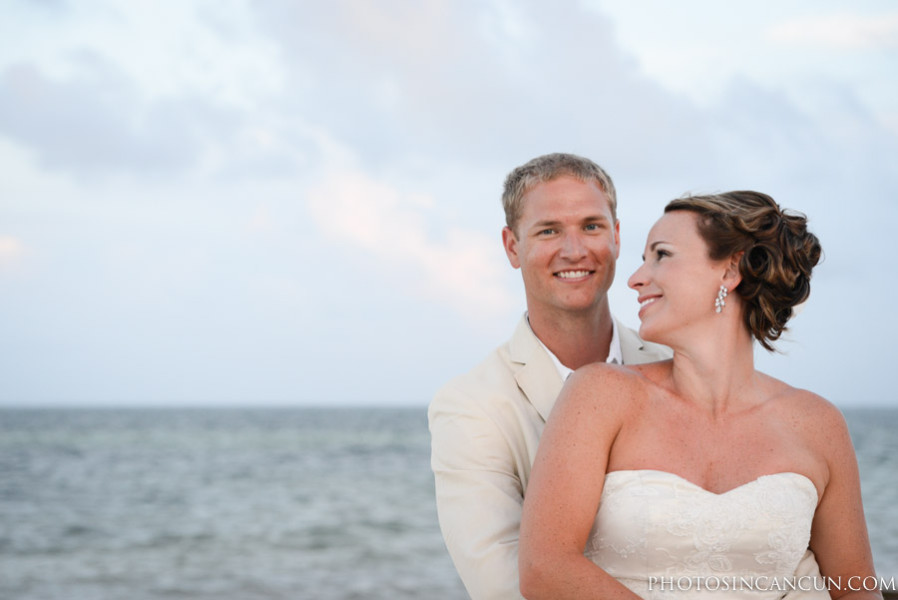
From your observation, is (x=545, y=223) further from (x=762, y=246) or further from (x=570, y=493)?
(x=570, y=493)

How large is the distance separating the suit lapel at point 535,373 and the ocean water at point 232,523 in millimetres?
8014

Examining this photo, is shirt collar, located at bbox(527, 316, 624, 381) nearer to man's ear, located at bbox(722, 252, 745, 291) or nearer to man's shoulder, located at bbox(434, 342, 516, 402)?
→ man's shoulder, located at bbox(434, 342, 516, 402)

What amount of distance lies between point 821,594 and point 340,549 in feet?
39.1

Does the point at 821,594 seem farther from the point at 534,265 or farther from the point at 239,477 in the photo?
the point at 239,477

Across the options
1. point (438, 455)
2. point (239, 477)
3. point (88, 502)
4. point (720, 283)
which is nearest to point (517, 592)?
point (438, 455)

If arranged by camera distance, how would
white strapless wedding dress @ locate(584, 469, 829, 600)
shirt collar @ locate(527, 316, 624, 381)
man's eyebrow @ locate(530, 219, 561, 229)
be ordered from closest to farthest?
white strapless wedding dress @ locate(584, 469, 829, 600) < shirt collar @ locate(527, 316, 624, 381) < man's eyebrow @ locate(530, 219, 561, 229)

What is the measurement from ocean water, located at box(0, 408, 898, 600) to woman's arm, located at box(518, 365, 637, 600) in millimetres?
8661

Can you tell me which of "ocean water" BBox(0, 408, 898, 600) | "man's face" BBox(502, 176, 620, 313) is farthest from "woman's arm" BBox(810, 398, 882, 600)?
"ocean water" BBox(0, 408, 898, 600)

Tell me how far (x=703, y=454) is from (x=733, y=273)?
0.57m

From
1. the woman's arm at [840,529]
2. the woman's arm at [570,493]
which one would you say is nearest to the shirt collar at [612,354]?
the woman's arm at [570,493]

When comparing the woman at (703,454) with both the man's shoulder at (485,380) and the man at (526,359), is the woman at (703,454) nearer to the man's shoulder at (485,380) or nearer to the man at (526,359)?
the man at (526,359)

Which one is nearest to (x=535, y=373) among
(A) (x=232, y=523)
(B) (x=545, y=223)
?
(B) (x=545, y=223)

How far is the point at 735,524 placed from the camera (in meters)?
2.65

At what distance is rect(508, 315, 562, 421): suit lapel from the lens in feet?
10.9
